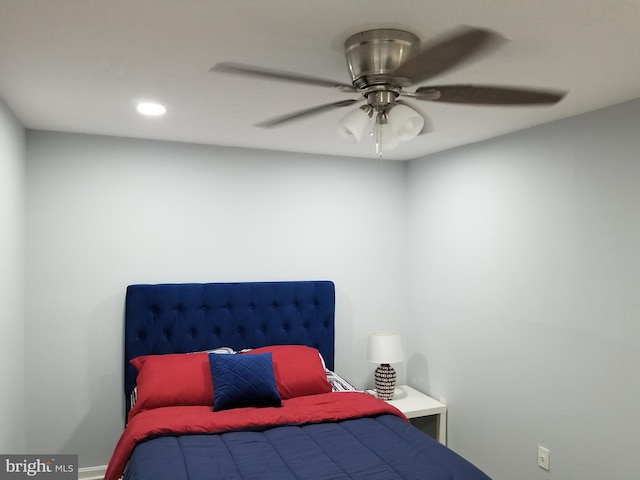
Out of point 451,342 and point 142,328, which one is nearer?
point 142,328

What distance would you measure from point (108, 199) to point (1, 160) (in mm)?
918

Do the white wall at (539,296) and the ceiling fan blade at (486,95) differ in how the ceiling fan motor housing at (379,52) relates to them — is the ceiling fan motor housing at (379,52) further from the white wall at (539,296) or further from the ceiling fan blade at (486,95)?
the white wall at (539,296)

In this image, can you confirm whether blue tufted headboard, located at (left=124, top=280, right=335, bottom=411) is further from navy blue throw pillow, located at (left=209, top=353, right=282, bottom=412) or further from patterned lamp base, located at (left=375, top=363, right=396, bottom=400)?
navy blue throw pillow, located at (left=209, top=353, right=282, bottom=412)

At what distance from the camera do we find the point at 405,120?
1818mm

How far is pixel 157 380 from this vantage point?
3.04m

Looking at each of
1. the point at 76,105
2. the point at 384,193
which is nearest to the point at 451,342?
the point at 384,193

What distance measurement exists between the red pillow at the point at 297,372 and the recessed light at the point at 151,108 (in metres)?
1.68

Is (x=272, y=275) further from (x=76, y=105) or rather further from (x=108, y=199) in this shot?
(x=76, y=105)

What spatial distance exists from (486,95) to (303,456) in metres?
1.76

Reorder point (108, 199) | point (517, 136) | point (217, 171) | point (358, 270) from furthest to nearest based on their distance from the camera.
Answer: point (358, 270) < point (217, 171) < point (108, 199) < point (517, 136)

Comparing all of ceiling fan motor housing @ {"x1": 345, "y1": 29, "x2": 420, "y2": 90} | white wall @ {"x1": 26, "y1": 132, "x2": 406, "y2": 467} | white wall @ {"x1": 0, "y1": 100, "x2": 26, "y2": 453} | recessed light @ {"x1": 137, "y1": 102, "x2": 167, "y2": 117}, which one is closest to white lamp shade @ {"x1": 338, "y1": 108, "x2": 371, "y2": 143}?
ceiling fan motor housing @ {"x1": 345, "y1": 29, "x2": 420, "y2": 90}

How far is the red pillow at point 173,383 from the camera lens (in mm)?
2973

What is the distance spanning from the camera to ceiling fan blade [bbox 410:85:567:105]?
1.78m
